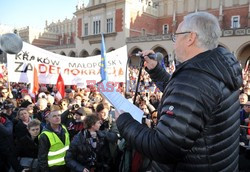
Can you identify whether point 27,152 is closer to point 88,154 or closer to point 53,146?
point 53,146

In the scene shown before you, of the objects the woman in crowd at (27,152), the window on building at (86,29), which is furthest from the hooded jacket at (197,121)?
the window on building at (86,29)

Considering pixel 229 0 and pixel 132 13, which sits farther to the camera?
pixel 132 13

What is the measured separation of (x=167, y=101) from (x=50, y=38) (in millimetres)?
59502

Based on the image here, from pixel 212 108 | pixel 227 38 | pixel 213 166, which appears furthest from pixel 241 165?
pixel 227 38

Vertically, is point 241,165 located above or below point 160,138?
below

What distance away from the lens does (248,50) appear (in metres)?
24.0

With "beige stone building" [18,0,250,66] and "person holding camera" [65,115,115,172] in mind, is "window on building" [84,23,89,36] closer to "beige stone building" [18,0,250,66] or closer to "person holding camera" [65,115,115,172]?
"beige stone building" [18,0,250,66]

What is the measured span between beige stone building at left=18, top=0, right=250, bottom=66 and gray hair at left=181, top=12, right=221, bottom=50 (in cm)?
2513

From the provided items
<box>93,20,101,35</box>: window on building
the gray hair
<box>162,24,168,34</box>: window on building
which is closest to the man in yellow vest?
the gray hair

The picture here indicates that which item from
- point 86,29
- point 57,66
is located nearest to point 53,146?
point 57,66

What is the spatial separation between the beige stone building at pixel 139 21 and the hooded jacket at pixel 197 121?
82.7ft

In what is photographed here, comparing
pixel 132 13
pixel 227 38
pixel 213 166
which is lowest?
pixel 213 166

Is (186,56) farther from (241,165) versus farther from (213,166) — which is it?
(241,165)

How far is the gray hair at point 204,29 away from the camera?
1.33 metres
